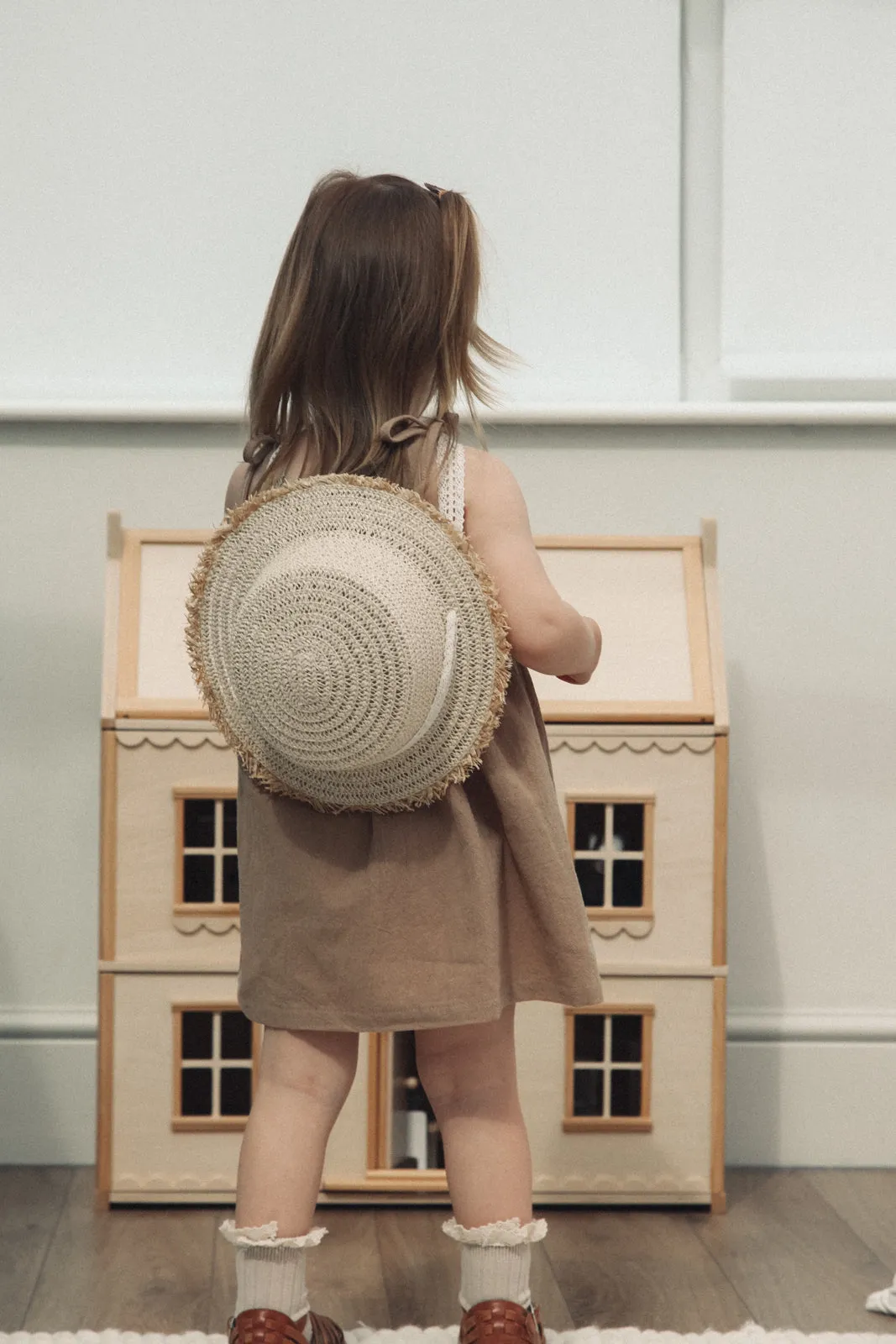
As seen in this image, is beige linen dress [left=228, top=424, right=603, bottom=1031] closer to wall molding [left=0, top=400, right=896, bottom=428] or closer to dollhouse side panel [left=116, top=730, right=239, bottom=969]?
dollhouse side panel [left=116, top=730, right=239, bottom=969]

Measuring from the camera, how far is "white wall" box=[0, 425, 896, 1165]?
1.89m

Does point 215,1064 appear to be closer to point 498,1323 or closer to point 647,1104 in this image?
point 647,1104

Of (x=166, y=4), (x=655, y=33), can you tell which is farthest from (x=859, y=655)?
(x=166, y=4)

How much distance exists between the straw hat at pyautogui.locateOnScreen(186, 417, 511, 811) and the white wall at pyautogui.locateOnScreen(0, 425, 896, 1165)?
816 mm

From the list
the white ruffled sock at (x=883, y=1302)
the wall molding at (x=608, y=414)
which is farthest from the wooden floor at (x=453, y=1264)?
the wall molding at (x=608, y=414)

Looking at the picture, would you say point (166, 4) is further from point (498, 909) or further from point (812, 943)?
point (812, 943)

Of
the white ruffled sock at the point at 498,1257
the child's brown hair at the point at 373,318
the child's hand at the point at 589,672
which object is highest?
the child's brown hair at the point at 373,318

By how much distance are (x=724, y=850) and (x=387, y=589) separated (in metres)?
0.74

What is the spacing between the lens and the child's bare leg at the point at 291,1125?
1.14 m

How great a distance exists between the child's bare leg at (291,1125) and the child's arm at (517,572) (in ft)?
1.14

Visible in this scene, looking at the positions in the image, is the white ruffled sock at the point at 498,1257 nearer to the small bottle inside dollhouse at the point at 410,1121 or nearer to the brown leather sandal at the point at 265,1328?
the brown leather sandal at the point at 265,1328

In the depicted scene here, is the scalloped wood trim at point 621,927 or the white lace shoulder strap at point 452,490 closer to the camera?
the white lace shoulder strap at point 452,490

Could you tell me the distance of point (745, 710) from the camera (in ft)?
6.34

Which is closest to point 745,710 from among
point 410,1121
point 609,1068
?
point 609,1068
